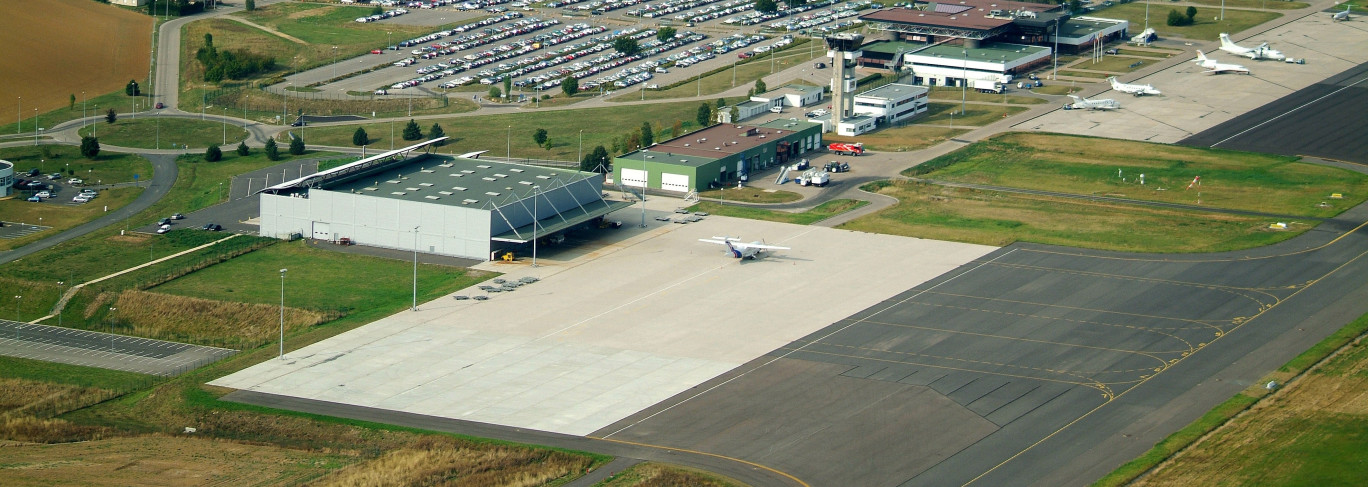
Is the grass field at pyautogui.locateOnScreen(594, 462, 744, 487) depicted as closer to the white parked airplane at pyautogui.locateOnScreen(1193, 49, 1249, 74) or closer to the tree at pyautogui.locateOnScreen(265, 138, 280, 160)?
the tree at pyautogui.locateOnScreen(265, 138, 280, 160)

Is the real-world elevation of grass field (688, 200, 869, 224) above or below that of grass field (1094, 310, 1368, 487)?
above

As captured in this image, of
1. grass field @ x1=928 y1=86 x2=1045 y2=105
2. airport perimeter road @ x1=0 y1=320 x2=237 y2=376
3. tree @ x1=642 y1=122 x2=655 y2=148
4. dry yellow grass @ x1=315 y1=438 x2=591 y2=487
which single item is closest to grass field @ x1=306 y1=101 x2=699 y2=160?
tree @ x1=642 y1=122 x2=655 y2=148

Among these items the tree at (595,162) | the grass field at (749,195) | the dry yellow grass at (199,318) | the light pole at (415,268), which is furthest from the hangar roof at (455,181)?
the dry yellow grass at (199,318)

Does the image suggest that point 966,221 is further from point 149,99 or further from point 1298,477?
point 149,99

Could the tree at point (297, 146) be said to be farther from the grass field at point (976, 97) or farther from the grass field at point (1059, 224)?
the grass field at point (976, 97)

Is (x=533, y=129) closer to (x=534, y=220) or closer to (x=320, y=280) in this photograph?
(x=534, y=220)
